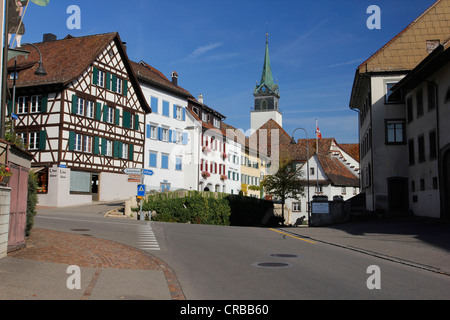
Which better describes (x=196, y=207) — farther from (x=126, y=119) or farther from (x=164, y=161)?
(x=164, y=161)

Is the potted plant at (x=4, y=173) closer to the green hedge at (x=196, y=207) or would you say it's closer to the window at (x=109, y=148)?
the green hedge at (x=196, y=207)

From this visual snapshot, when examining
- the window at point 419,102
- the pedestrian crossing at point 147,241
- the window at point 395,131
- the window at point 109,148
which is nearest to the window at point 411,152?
the window at point 395,131

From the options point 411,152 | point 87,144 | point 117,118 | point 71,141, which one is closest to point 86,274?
point 411,152

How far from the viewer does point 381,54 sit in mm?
34969

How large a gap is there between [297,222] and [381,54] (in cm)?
3051

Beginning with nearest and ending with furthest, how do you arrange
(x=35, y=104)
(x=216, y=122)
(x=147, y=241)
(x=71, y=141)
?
(x=147, y=241) → (x=71, y=141) → (x=35, y=104) → (x=216, y=122)

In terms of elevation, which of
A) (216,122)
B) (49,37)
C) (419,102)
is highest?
(49,37)

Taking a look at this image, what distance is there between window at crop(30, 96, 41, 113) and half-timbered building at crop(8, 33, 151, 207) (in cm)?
2

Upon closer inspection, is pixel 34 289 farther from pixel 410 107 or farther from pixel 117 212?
pixel 410 107

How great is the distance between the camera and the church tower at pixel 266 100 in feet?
420

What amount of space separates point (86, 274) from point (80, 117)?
31957 millimetres

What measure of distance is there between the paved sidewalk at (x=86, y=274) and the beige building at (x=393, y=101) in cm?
2390

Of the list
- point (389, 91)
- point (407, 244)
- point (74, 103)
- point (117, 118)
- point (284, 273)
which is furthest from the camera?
point (117, 118)

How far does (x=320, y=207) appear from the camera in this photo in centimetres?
3023
